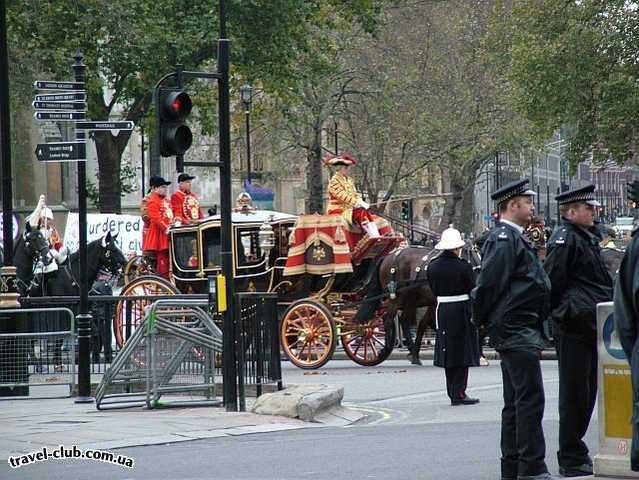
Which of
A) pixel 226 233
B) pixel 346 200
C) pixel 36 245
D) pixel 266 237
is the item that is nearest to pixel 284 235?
pixel 266 237

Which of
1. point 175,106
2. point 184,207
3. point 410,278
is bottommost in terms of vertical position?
point 410,278

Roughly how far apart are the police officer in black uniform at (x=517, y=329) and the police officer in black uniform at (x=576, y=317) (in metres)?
0.34

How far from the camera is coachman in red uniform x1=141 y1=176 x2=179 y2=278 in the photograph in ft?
78.5

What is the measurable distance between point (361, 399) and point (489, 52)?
35645mm

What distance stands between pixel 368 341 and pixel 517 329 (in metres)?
13.1

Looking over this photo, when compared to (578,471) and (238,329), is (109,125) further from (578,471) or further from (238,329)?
(578,471)

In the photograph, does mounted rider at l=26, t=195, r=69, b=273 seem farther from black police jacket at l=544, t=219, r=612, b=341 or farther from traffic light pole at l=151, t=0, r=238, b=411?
black police jacket at l=544, t=219, r=612, b=341

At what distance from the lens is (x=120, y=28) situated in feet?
118

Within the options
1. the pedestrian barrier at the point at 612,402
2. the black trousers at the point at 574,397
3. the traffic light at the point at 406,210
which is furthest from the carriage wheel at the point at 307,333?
the traffic light at the point at 406,210

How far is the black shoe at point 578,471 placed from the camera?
32.9 ft

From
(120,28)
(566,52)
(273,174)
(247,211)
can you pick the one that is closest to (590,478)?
(247,211)

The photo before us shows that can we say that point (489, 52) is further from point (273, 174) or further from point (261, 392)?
point (261, 392)

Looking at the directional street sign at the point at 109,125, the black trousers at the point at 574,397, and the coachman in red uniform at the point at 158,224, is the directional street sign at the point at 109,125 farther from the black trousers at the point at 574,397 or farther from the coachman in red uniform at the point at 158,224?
the black trousers at the point at 574,397

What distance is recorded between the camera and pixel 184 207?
80.8ft
